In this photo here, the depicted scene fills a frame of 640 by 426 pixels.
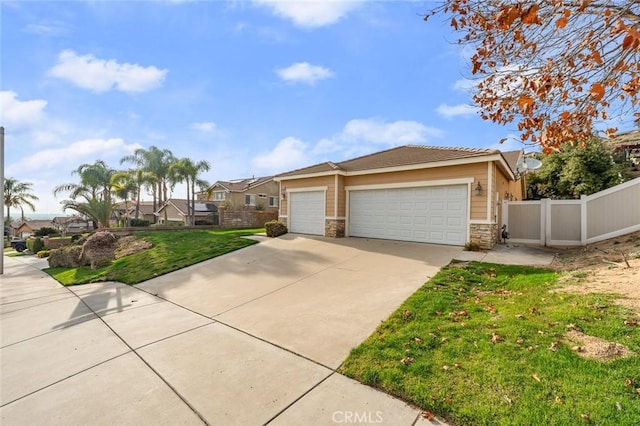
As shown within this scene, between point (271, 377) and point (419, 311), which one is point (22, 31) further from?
point (419, 311)

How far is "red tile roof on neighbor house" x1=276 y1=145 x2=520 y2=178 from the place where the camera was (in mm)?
10242

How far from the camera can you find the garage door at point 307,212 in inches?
539

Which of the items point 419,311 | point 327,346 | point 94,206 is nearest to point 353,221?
point 419,311

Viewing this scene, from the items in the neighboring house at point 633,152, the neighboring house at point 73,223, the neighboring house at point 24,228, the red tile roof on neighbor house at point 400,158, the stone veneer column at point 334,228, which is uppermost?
the neighboring house at point 633,152

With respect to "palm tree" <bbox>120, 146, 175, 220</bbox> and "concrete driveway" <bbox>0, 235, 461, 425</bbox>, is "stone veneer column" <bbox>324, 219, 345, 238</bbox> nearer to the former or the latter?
"concrete driveway" <bbox>0, 235, 461, 425</bbox>

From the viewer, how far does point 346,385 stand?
287 cm

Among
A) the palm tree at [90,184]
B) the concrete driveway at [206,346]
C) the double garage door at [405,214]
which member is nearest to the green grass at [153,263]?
the concrete driveway at [206,346]

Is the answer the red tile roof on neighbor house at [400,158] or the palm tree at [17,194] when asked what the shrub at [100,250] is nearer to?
the red tile roof on neighbor house at [400,158]

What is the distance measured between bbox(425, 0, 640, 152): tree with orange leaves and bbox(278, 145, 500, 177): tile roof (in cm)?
570

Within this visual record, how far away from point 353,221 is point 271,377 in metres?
10.3

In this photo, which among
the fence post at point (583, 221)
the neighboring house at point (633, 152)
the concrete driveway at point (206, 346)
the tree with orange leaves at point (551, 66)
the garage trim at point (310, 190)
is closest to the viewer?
the concrete driveway at point (206, 346)

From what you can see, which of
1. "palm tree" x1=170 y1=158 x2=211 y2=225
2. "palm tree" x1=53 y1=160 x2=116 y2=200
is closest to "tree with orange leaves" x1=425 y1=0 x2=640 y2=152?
"palm tree" x1=170 y1=158 x2=211 y2=225

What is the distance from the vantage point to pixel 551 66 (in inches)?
145

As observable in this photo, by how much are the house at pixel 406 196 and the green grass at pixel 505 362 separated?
546 centimetres
